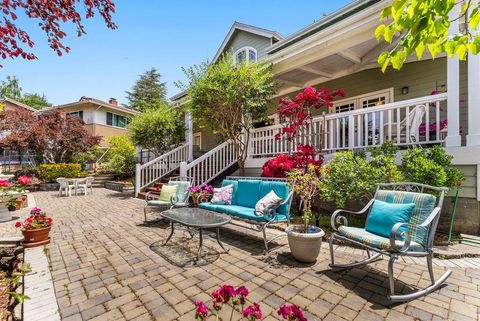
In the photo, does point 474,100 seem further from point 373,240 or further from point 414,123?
point 373,240

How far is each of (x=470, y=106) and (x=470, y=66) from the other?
75 cm

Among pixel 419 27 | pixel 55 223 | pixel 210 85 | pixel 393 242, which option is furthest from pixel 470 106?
pixel 55 223

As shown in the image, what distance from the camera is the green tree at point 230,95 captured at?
7016 mm

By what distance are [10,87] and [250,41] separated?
175 feet

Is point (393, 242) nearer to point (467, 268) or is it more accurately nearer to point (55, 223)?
point (467, 268)

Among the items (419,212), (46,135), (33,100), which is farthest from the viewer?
(33,100)

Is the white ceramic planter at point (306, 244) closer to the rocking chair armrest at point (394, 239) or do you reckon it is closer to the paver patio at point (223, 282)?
the paver patio at point (223, 282)


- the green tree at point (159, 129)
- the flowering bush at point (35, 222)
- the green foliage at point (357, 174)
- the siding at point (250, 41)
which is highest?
the siding at point (250, 41)

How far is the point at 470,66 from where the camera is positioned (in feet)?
14.0

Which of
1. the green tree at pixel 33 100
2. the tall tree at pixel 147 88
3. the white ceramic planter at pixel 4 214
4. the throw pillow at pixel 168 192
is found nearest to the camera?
the throw pillow at pixel 168 192

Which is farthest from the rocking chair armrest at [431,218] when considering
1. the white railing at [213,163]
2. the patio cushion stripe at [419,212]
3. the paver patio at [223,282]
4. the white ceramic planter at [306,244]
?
the white railing at [213,163]

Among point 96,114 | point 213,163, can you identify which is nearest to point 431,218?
point 213,163

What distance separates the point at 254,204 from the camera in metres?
4.86

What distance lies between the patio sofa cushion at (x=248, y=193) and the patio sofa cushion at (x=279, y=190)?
0.44 ft
